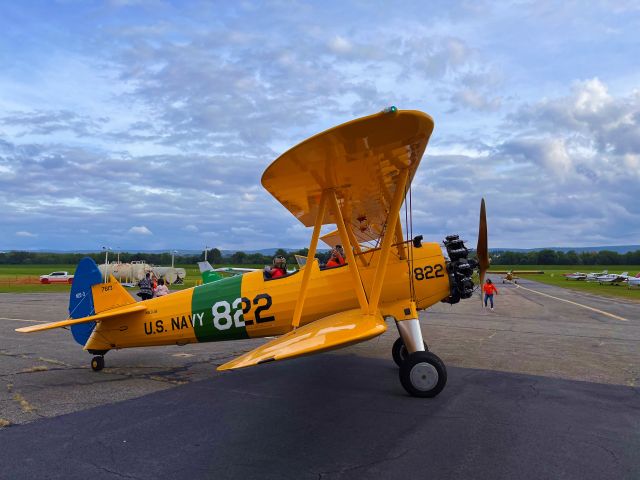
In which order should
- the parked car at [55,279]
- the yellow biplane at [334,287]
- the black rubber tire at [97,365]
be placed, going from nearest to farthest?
the yellow biplane at [334,287]
the black rubber tire at [97,365]
the parked car at [55,279]

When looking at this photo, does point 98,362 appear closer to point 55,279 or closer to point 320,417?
point 320,417

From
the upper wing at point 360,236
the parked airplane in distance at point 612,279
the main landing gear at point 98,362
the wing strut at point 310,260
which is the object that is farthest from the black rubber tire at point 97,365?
the parked airplane in distance at point 612,279

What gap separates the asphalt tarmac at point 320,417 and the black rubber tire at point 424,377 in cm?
12

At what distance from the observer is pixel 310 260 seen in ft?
20.9

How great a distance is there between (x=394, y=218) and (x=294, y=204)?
2141 mm

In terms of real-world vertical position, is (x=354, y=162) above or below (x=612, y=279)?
above

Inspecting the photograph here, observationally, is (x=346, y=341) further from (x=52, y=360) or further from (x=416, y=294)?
(x=52, y=360)

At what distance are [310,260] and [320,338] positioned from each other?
1768mm

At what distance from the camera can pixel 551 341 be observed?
10906 millimetres

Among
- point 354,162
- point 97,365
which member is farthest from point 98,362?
point 354,162

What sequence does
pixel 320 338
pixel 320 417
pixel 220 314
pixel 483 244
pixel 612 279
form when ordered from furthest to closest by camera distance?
pixel 612 279, pixel 220 314, pixel 483 244, pixel 320 417, pixel 320 338

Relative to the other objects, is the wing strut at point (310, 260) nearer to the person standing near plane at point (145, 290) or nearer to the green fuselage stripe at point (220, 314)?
the green fuselage stripe at point (220, 314)

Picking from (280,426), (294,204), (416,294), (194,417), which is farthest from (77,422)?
(416,294)

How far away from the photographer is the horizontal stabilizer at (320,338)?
4.25m
